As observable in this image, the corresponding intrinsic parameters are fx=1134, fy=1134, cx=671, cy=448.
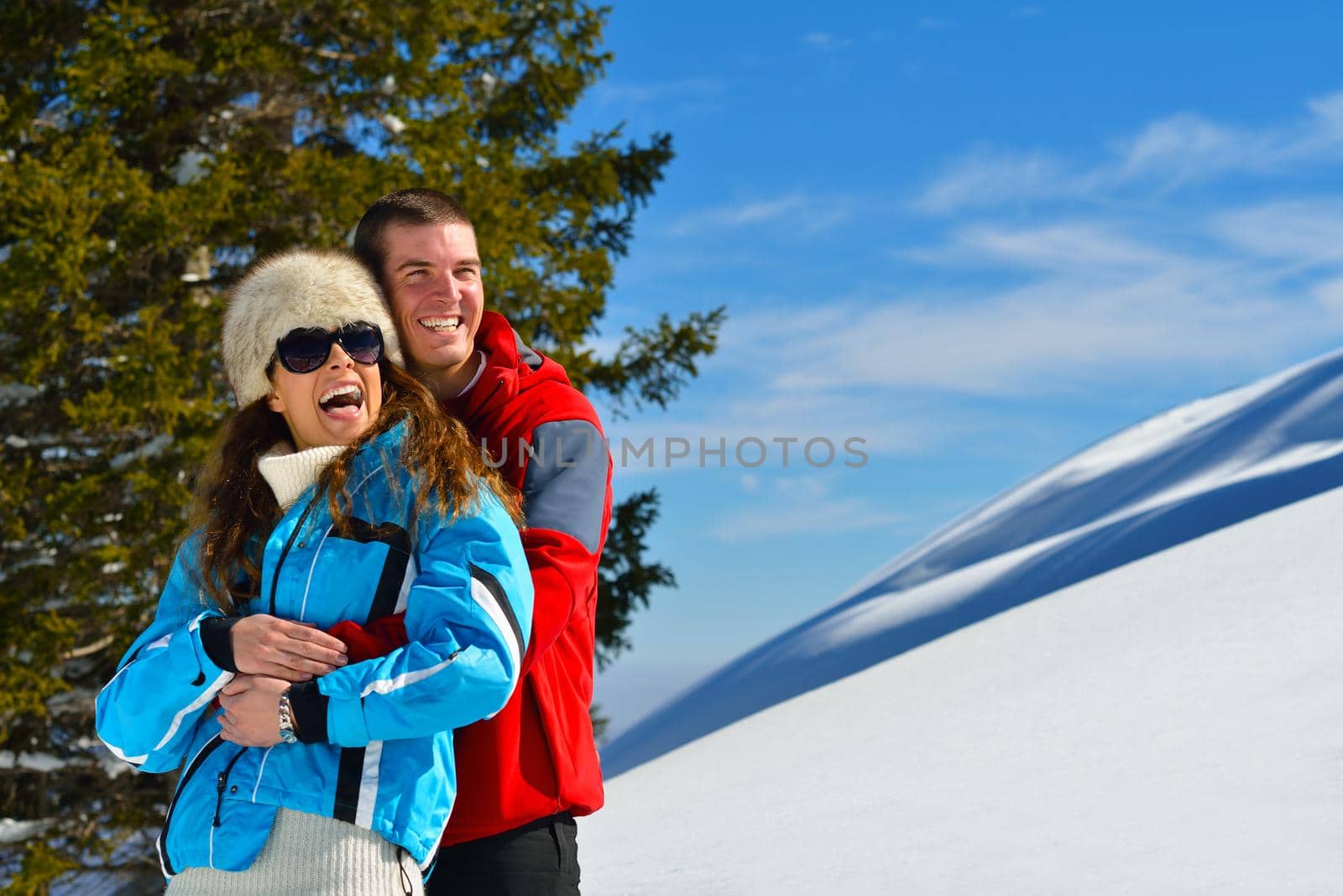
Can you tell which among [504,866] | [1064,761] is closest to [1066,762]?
[1064,761]

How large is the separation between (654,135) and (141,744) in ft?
33.5

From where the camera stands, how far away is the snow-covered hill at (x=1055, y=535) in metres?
10.3

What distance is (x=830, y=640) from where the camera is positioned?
11242 millimetres

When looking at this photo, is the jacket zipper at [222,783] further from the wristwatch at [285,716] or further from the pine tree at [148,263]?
the pine tree at [148,263]

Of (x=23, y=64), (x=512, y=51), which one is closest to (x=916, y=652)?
(x=512, y=51)

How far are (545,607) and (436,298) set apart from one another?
0.77m

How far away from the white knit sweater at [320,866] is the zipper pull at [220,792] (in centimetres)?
9

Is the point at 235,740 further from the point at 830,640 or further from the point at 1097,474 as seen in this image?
the point at 1097,474

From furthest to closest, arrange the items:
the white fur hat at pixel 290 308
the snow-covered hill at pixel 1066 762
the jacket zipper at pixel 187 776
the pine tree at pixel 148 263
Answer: the pine tree at pixel 148 263, the snow-covered hill at pixel 1066 762, the white fur hat at pixel 290 308, the jacket zipper at pixel 187 776

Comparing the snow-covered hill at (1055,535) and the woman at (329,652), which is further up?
the snow-covered hill at (1055,535)

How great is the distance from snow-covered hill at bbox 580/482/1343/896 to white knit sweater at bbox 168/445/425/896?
7.21ft

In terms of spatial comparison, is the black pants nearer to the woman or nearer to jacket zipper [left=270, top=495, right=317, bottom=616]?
the woman

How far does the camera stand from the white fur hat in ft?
7.00

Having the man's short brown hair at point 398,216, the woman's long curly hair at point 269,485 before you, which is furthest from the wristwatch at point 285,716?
the man's short brown hair at point 398,216
